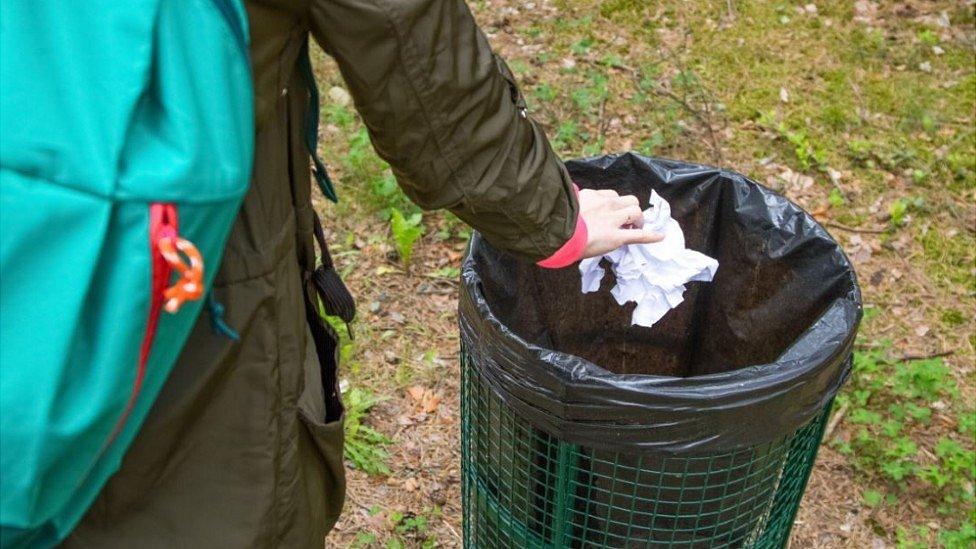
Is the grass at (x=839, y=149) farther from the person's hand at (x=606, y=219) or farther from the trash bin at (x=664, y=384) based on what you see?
the person's hand at (x=606, y=219)

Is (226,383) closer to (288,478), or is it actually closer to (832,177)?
(288,478)

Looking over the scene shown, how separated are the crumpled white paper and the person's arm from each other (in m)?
0.51

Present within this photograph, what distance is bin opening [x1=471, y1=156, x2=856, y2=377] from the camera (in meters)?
2.02

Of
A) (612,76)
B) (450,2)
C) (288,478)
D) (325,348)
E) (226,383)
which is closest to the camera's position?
(450,2)

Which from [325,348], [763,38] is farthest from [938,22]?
[325,348]

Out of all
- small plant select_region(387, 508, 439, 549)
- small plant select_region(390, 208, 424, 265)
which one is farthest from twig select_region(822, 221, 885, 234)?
small plant select_region(387, 508, 439, 549)

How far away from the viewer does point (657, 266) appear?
1.91 m

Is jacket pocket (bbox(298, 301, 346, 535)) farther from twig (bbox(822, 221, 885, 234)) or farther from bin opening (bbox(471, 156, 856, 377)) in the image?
twig (bbox(822, 221, 885, 234))

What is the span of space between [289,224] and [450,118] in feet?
0.84

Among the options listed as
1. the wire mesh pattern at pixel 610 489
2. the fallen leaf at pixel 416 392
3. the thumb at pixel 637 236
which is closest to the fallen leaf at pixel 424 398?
the fallen leaf at pixel 416 392

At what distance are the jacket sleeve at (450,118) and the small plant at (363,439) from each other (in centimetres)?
145

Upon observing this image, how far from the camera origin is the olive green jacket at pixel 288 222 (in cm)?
108

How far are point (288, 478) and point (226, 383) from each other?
7.8 inches

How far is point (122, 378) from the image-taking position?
0.96 m
